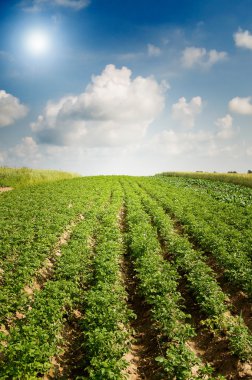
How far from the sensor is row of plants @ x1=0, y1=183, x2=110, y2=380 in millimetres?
6117

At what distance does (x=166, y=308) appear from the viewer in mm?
8172

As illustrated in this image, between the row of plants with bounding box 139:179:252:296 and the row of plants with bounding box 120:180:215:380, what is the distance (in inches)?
82.2

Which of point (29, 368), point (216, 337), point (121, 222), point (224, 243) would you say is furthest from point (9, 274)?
point (121, 222)

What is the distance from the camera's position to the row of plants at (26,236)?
9031mm

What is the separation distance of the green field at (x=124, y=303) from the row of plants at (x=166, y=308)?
29 millimetres

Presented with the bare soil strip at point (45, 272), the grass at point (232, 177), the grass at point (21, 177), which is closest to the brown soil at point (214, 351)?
the bare soil strip at point (45, 272)

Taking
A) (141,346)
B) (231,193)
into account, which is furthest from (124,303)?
(231,193)

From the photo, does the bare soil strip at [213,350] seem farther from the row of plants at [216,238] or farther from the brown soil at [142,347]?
the row of plants at [216,238]

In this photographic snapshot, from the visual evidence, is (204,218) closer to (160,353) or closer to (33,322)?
(160,353)

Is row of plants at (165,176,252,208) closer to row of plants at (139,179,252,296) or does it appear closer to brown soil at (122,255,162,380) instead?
row of plants at (139,179,252,296)

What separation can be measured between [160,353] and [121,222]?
12.3 meters

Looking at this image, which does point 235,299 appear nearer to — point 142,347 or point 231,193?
point 142,347

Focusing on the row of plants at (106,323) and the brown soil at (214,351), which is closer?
the row of plants at (106,323)

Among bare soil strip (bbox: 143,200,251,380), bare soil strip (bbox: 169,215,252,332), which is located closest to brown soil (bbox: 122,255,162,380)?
bare soil strip (bbox: 143,200,251,380)
